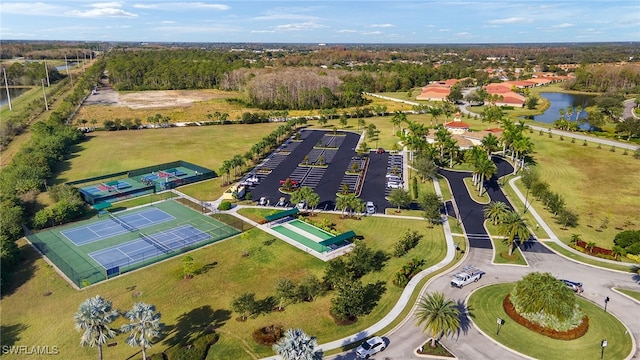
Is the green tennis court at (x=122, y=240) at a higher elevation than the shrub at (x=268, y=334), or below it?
higher

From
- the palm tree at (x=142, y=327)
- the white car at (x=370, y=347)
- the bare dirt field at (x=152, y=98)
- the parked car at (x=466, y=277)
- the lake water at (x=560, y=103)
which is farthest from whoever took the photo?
the bare dirt field at (x=152, y=98)

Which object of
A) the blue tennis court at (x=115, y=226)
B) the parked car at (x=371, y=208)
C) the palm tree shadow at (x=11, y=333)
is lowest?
the palm tree shadow at (x=11, y=333)

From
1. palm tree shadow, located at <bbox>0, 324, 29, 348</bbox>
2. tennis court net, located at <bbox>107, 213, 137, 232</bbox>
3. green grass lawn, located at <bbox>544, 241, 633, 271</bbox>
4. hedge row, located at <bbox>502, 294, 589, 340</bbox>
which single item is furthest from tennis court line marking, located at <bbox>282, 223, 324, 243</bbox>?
palm tree shadow, located at <bbox>0, 324, 29, 348</bbox>

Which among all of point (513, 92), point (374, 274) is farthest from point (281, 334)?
point (513, 92)

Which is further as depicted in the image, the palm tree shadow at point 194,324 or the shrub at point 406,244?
the shrub at point 406,244

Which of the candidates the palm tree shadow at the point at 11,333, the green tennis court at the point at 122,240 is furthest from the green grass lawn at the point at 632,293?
the palm tree shadow at the point at 11,333

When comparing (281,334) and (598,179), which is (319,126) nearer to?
(598,179)

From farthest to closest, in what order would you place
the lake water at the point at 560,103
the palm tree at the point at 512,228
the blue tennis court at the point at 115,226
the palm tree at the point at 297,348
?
the lake water at the point at 560,103, the blue tennis court at the point at 115,226, the palm tree at the point at 512,228, the palm tree at the point at 297,348

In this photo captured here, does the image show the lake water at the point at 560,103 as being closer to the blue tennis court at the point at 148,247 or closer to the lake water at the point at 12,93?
the blue tennis court at the point at 148,247
